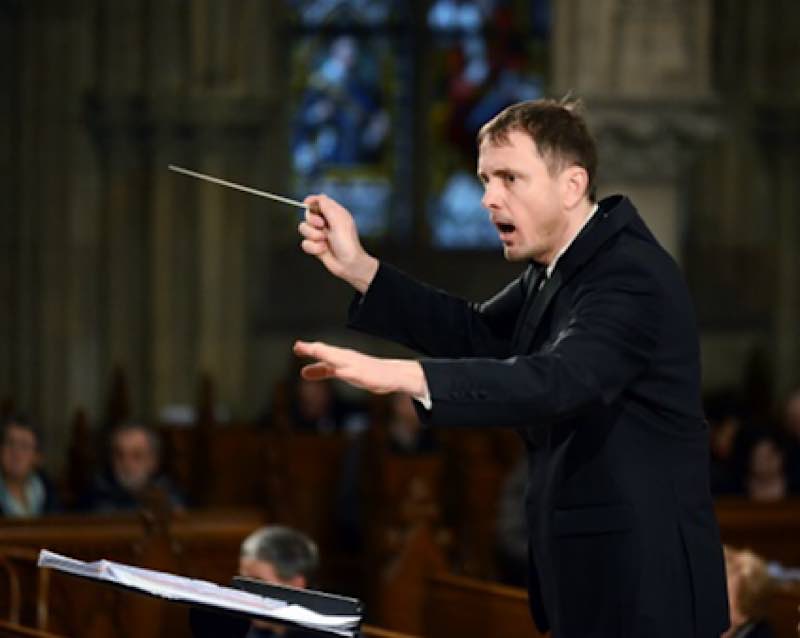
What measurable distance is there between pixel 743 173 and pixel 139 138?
4226mm

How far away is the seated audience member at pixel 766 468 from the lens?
8.55 meters

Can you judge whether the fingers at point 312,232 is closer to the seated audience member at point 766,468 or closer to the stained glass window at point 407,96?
the seated audience member at point 766,468

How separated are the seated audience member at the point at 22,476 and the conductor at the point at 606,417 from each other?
192 inches

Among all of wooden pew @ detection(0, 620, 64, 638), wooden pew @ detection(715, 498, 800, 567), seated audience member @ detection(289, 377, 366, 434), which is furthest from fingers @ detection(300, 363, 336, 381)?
seated audience member @ detection(289, 377, 366, 434)

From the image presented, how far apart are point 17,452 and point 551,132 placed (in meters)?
5.05

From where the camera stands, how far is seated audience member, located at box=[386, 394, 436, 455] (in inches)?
368

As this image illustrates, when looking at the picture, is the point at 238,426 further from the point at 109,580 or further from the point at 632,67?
the point at 109,580

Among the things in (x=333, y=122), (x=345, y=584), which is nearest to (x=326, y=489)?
(x=345, y=584)

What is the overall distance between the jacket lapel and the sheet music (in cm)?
59

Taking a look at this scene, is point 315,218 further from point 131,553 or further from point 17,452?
point 17,452

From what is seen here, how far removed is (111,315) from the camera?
12.7 metres

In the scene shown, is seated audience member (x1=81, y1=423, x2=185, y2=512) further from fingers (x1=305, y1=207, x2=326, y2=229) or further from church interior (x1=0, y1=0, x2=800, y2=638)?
fingers (x1=305, y1=207, x2=326, y2=229)

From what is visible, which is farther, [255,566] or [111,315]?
[111,315]

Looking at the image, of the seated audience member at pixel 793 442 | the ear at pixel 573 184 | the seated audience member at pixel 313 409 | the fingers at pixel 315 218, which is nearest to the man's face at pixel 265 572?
the fingers at pixel 315 218
